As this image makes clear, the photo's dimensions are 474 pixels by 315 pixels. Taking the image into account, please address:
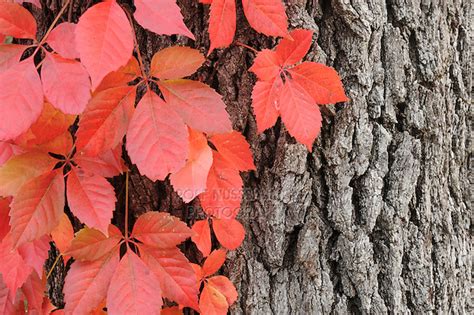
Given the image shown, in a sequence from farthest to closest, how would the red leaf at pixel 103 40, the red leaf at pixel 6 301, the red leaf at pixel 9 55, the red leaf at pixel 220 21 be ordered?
the red leaf at pixel 6 301 < the red leaf at pixel 220 21 < the red leaf at pixel 9 55 < the red leaf at pixel 103 40

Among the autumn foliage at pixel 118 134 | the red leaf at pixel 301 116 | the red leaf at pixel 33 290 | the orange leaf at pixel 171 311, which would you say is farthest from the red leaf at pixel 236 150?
the red leaf at pixel 33 290

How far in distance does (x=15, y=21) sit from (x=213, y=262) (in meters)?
0.61

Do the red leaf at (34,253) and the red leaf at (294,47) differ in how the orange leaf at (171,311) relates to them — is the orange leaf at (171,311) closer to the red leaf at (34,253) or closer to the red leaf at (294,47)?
the red leaf at (34,253)

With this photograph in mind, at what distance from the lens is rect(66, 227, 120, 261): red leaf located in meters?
0.86

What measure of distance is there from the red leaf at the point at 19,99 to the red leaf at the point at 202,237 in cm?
44

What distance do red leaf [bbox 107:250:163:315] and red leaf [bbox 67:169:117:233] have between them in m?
0.09

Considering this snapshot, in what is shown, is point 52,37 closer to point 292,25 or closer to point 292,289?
point 292,25

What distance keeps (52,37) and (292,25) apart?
1.56 ft

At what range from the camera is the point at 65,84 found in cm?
72

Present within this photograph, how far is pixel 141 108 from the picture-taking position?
75 centimetres

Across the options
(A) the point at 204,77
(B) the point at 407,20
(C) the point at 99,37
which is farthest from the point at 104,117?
(B) the point at 407,20

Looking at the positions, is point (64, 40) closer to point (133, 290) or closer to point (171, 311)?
point (133, 290)

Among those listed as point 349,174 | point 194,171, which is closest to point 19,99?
point 194,171

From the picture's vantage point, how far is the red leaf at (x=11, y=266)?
2.89 ft
